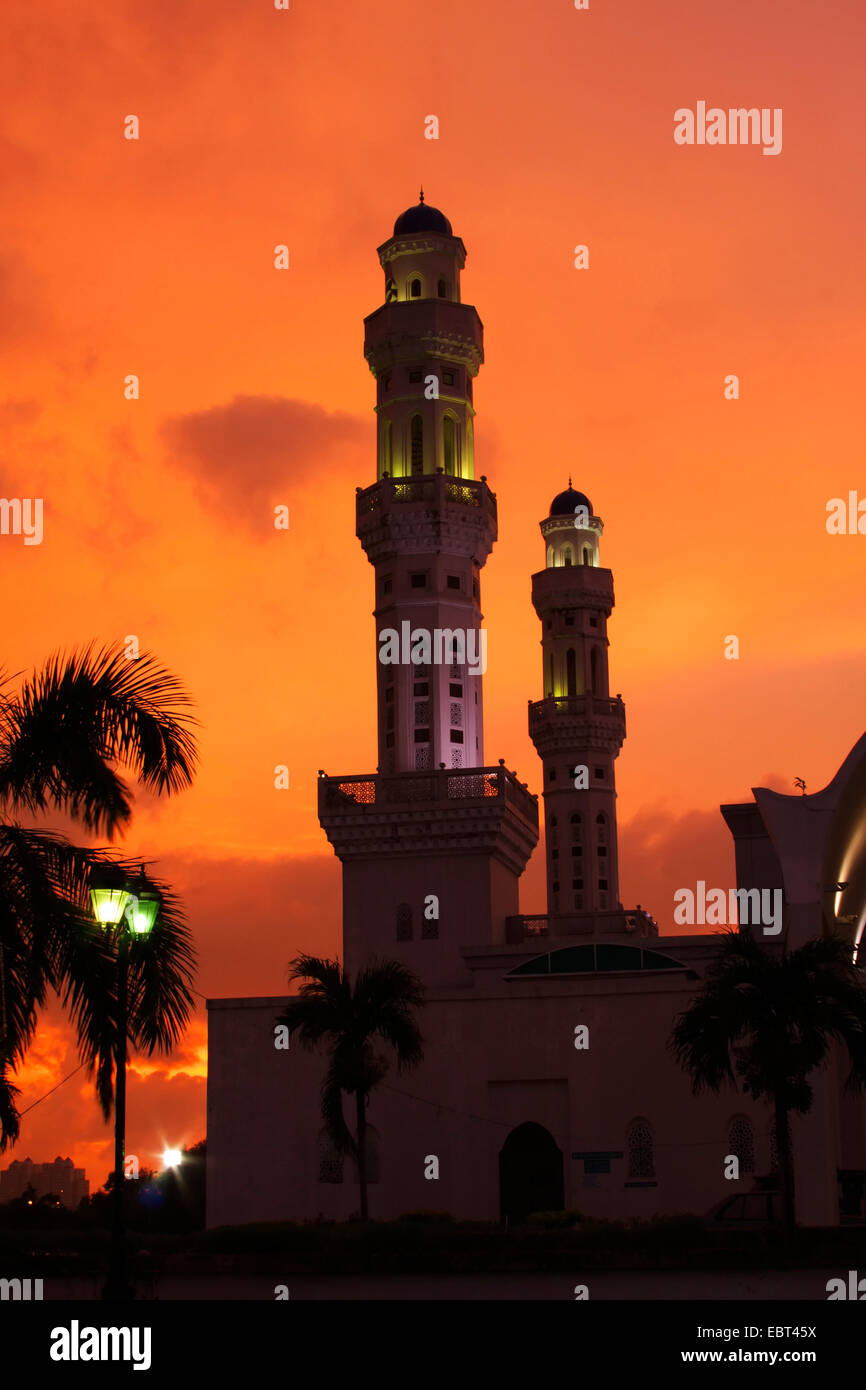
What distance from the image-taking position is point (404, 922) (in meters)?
60.3

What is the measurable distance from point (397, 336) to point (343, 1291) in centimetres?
4253

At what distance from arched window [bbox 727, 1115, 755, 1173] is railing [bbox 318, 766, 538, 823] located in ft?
48.7

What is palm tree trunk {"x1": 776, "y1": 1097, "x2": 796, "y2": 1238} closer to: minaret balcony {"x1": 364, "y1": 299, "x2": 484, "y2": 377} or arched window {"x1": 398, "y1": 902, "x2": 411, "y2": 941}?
arched window {"x1": 398, "y1": 902, "x2": 411, "y2": 941}

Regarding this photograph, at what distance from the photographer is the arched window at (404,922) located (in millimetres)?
60250

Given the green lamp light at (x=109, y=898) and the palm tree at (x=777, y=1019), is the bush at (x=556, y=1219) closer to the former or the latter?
the palm tree at (x=777, y=1019)

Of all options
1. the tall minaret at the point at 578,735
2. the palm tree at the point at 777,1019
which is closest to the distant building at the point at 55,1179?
the tall minaret at the point at 578,735

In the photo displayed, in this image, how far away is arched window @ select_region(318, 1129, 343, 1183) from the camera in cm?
5197

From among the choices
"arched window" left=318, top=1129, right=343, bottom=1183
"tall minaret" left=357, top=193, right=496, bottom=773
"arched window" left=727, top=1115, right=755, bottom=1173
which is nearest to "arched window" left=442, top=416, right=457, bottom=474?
"tall minaret" left=357, top=193, right=496, bottom=773

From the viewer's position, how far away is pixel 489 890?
197 feet

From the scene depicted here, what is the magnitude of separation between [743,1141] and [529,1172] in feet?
21.3

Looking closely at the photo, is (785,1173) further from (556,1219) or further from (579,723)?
(579,723)

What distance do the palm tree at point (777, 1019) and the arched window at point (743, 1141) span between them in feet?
40.8

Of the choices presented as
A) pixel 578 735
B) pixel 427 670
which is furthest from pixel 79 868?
pixel 578 735
